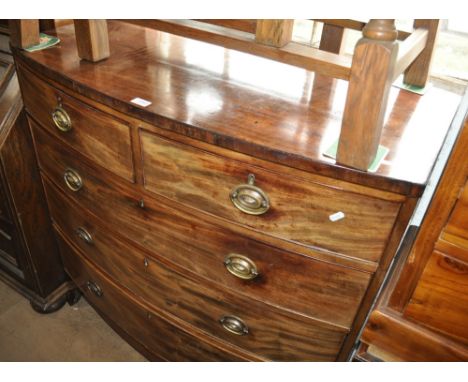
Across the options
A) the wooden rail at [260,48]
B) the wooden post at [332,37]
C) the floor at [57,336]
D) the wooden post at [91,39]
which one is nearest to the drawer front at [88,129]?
the wooden post at [91,39]

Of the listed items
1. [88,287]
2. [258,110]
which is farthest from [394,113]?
[88,287]

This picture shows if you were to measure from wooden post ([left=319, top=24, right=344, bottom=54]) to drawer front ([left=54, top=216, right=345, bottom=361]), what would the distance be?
0.63 m

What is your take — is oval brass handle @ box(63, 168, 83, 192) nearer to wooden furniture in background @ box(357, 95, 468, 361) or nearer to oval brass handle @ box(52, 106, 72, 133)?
oval brass handle @ box(52, 106, 72, 133)

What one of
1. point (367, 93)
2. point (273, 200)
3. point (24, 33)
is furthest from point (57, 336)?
point (367, 93)

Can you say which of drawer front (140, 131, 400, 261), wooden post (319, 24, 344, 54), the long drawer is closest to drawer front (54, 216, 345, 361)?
the long drawer

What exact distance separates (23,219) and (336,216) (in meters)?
1.07

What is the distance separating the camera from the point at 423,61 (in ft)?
2.79

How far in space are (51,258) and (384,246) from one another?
1239 mm

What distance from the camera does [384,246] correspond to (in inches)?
28.0

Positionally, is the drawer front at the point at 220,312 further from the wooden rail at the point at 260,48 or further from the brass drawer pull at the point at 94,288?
the wooden rail at the point at 260,48

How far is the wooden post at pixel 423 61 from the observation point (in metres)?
0.80

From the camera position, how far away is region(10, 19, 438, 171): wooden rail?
56 cm

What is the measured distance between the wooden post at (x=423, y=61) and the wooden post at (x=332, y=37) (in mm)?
184
